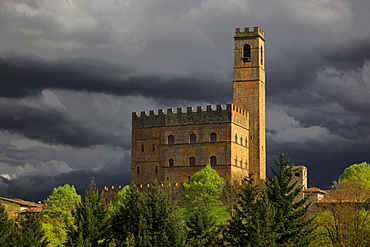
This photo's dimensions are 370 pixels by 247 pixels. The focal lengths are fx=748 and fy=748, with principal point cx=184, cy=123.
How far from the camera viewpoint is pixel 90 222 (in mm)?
53281

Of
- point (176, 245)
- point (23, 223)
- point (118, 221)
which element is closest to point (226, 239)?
point (176, 245)

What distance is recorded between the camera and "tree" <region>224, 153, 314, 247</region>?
47750 mm

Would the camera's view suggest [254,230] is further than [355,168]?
No

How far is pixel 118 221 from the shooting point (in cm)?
5512

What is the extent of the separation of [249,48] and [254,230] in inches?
2106

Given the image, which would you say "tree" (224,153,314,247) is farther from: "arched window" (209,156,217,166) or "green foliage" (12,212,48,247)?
"arched window" (209,156,217,166)

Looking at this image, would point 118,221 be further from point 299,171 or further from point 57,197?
point 299,171

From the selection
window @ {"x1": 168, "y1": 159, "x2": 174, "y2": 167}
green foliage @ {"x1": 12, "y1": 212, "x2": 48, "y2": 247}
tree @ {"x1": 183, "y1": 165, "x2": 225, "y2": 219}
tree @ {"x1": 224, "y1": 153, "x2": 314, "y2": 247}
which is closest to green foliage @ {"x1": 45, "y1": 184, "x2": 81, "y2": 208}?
green foliage @ {"x1": 12, "y1": 212, "x2": 48, "y2": 247}

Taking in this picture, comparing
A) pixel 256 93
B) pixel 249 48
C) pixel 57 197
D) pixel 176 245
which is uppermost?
pixel 249 48

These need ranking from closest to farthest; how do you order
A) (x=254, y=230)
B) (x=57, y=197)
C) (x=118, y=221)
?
(x=254, y=230) → (x=118, y=221) → (x=57, y=197)

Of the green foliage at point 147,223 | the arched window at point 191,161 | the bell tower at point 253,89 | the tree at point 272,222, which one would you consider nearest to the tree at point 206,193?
the arched window at point 191,161

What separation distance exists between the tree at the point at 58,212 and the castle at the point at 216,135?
15284 mm

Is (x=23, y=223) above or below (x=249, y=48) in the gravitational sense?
below

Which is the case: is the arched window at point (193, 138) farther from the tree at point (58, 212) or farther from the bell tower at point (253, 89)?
the tree at point (58, 212)
